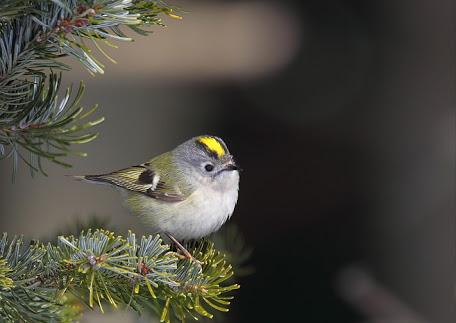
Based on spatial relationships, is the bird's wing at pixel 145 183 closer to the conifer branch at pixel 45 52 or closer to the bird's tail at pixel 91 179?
the bird's tail at pixel 91 179

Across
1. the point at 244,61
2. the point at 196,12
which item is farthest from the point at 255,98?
the point at 196,12

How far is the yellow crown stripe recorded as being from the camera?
2.02 m

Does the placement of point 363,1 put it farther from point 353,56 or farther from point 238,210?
point 238,210

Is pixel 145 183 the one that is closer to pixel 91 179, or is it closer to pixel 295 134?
pixel 91 179

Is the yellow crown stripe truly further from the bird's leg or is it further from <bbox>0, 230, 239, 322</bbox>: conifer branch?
<bbox>0, 230, 239, 322</bbox>: conifer branch

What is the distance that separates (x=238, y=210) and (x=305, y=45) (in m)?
0.95

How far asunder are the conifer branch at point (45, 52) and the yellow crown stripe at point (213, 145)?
2.87 feet

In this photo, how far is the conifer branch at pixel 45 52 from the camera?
1.08 metres

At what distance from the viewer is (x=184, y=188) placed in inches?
76.3

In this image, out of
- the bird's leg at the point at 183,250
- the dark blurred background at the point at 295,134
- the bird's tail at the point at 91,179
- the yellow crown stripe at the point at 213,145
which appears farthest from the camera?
the dark blurred background at the point at 295,134

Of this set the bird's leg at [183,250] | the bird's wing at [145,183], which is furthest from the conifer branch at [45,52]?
the bird's wing at [145,183]

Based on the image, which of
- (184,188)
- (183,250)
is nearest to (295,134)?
(184,188)

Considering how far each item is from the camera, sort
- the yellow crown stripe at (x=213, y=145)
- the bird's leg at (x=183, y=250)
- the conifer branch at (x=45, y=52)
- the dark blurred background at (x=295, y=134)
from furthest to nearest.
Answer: the dark blurred background at (x=295, y=134) < the yellow crown stripe at (x=213, y=145) < the bird's leg at (x=183, y=250) < the conifer branch at (x=45, y=52)

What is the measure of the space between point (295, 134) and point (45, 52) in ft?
8.99
